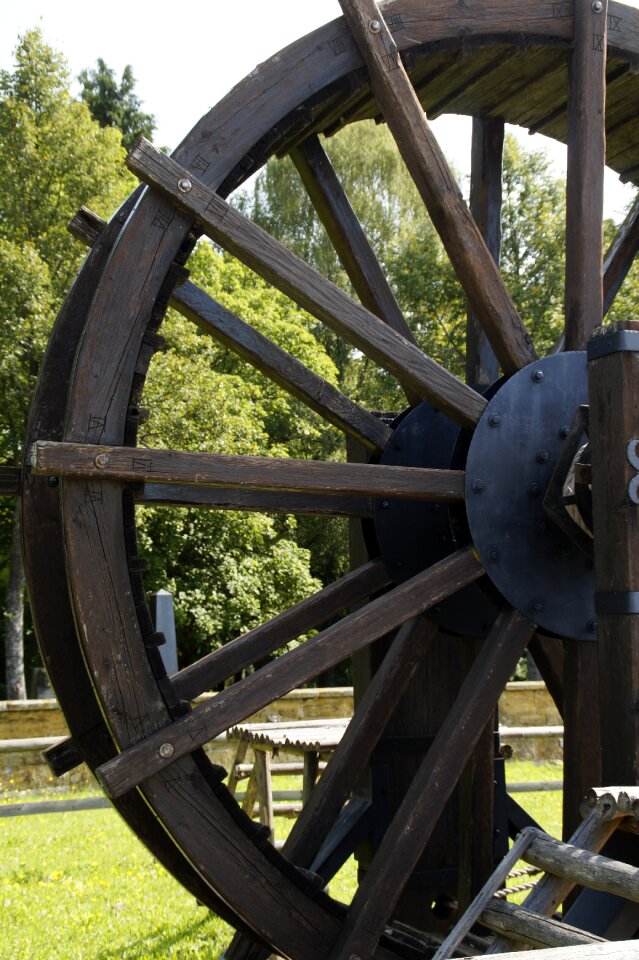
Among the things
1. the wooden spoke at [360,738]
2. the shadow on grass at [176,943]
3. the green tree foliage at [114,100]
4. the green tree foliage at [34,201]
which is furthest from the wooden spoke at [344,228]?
the green tree foliage at [114,100]

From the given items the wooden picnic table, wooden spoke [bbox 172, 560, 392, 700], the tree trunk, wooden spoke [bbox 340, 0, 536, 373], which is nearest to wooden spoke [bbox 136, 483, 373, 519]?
wooden spoke [bbox 172, 560, 392, 700]

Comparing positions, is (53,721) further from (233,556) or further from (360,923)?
(360,923)

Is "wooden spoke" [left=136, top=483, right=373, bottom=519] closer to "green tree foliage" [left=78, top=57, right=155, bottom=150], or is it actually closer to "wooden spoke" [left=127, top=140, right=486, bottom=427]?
"wooden spoke" [left=127, top=140, right=486, bottom=427]

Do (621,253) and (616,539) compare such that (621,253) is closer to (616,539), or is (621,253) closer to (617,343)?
(617,343)

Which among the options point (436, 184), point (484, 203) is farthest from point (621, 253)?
point (436, 184)

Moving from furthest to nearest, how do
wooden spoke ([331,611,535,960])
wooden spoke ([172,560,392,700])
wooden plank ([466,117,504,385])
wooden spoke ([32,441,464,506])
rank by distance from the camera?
1. wooden plank ([466,117,504,385])
2. wooden spoke ([172,560,392,700])
3. wooden spoke ([331,611,535,960])
4. wooden spoke ([32,441,464,506])

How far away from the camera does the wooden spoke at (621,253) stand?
5797 mm

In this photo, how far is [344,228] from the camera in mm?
4957

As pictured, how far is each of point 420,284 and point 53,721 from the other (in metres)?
10.7

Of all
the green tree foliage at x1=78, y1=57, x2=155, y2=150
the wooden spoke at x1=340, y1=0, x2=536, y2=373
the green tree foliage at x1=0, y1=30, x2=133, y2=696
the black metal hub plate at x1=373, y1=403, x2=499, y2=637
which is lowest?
the black metal hub plate at x1=373, y1=403, x2=499, y2=637

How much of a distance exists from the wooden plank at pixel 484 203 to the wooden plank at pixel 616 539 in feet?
5.64

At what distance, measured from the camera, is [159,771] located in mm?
3436

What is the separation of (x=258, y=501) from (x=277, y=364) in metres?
0.61

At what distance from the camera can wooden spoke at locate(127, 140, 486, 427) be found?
11.8 ft
